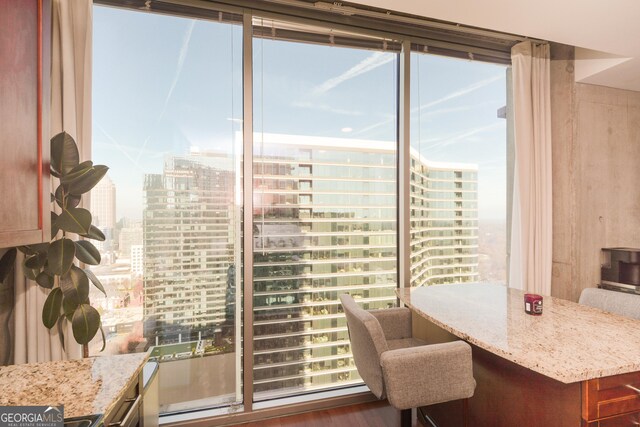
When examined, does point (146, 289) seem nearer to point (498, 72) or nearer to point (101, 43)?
point (101, 43)

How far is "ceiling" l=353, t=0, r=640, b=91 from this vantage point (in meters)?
2.05

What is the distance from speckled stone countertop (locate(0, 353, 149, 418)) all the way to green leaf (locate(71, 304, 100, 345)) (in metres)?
0.28

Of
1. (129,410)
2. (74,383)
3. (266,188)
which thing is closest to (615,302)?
(266,188)

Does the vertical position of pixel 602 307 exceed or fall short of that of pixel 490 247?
it falls short

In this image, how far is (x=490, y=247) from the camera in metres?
3.16

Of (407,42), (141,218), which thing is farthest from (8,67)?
(407,42)

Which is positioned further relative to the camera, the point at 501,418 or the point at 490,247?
the point at 490,247

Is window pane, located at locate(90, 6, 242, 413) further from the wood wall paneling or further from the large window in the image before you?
the wood wall paneling

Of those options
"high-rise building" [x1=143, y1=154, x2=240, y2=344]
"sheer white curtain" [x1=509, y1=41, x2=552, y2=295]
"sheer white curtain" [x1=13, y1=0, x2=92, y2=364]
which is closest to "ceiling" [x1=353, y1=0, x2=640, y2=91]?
"sheer white curtain" [x1=509, y1=41, x2=552, y2=295]

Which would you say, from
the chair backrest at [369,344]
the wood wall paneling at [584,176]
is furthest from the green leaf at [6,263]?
the wood wall paneling at [584,176]

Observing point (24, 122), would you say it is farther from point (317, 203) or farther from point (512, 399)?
point (512, 399)

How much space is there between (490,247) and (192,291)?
2641 mm

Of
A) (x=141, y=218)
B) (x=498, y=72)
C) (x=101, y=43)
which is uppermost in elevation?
(x=498, y=72)

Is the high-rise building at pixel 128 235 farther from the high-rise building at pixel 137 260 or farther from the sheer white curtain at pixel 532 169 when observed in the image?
the sheer white curtain at pixel 532 169
